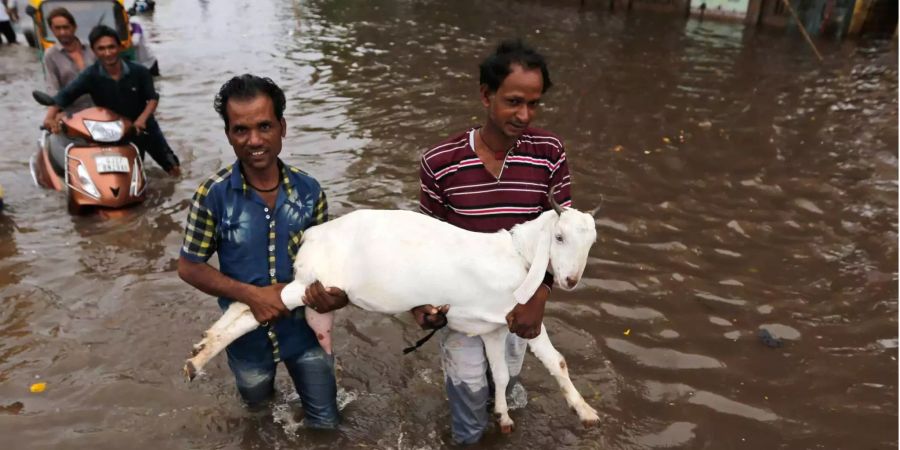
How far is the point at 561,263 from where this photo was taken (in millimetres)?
2377

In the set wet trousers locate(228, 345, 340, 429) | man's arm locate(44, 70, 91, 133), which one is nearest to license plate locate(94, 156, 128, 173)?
man's arm locate(44, 70, 91, 133)

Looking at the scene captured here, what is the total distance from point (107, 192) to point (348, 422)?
3.51 m

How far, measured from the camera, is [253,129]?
92.0 inches

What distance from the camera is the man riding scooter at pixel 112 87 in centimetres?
525

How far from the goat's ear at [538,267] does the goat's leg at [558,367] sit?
1.44 feet

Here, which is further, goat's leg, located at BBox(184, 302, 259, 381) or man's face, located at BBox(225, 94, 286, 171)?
goat's leg, located at BBox(184, 302, 259, 381)

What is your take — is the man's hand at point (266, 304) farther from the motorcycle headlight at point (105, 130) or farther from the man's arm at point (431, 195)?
the motorcycle headlight at point (105, 130)

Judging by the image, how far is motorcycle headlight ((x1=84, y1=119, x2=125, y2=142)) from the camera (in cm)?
542

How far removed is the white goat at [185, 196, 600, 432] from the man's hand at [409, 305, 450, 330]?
1.2 inches

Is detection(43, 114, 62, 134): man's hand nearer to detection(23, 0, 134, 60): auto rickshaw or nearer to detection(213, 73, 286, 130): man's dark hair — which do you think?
detection(23, 0, 134, 60): auto rickshaw

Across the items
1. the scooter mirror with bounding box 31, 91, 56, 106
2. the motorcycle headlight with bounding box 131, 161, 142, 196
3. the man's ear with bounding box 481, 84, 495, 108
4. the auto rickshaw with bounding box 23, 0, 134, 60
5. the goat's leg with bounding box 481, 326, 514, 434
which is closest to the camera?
the man's ear with bounding box 481, 84, 495, 108

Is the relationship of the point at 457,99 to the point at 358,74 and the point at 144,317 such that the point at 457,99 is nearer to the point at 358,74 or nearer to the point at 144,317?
the point at 358,74

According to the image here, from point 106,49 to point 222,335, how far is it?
3883 mm

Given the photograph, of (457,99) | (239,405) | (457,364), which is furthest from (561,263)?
(457,99)
